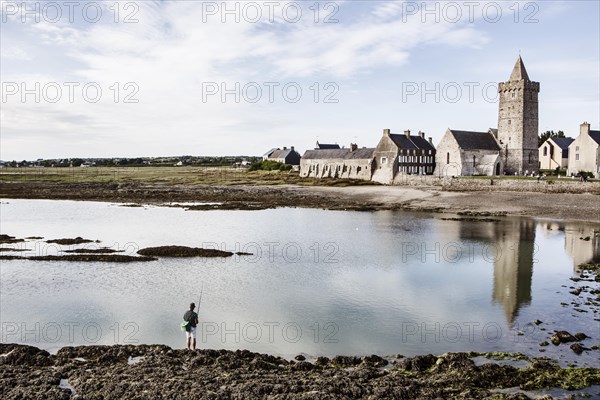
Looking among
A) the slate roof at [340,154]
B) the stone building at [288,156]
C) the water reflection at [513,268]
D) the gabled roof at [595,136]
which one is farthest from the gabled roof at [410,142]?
the water reflection at [513,268]

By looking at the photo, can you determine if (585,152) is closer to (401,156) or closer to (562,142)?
(562,142)

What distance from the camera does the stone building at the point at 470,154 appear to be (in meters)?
68.9

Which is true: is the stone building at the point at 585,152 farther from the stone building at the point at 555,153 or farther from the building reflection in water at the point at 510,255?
the building reflection in water at the point at 510,255

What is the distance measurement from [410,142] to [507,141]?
14.4 m

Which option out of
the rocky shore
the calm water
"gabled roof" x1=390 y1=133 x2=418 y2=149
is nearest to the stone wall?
"gabled roof" x1=390 y1=133 x2=418 y2=149

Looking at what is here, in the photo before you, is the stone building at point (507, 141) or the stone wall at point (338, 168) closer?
the stone building at point (507, 141)

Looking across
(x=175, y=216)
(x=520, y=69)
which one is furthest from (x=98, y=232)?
(x=520, y=69)

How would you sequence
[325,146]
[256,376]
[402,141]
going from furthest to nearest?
[325,146]
[402,141]
[256,376]

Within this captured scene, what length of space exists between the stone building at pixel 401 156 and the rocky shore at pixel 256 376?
64.5 metres

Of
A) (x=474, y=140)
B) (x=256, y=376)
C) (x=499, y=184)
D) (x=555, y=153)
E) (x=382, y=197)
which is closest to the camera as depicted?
(x=256, y=376)

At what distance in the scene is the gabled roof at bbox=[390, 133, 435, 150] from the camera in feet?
252

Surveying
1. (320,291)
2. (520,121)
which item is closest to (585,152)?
(520,121)

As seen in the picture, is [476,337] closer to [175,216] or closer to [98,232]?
[98,232]

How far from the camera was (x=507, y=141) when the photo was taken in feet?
228
